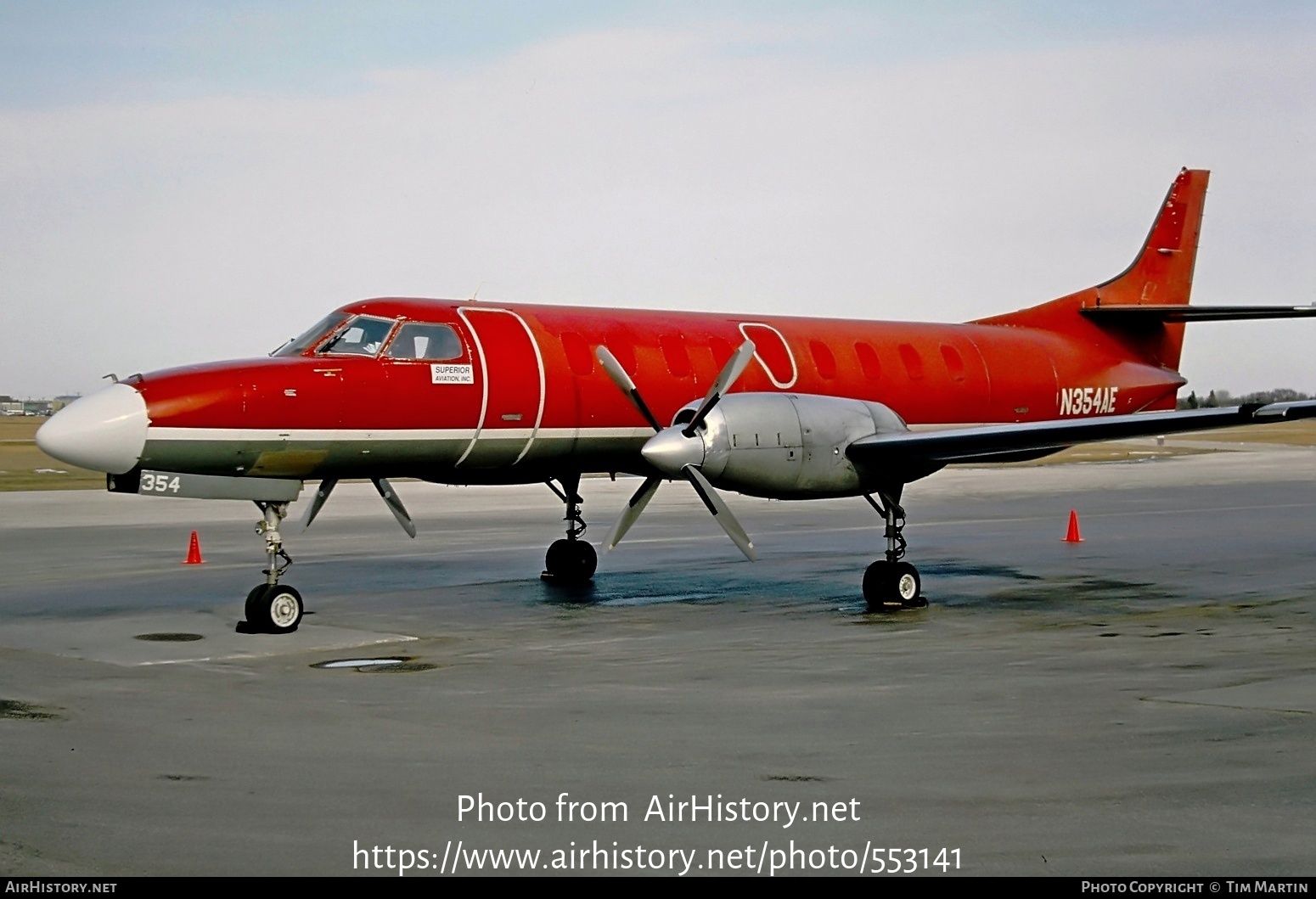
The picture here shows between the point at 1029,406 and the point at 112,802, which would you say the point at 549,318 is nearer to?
the point at 1029,406

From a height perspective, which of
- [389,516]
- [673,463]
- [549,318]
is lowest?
[389,516]

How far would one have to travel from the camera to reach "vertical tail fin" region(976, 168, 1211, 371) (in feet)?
77.1

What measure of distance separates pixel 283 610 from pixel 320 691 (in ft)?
11.5

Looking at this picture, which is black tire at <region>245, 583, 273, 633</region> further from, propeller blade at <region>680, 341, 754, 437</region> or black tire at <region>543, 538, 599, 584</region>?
black tire at <region>543, 538, 599, 584</region>

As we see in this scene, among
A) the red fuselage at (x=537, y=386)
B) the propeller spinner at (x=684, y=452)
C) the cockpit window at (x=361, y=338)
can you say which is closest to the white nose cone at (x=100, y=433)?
the red fuselage at (x=537, y=386)

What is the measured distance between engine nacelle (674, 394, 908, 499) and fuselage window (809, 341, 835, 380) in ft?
8.44

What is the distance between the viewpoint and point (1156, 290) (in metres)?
24.0

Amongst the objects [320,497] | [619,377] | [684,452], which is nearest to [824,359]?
[619,377]

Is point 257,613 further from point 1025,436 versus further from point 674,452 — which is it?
point 1025,436

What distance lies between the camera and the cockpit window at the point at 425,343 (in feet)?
53.1

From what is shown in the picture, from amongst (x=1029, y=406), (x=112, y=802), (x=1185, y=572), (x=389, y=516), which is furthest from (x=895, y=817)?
(x=389, y=516)

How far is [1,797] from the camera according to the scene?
25.2ft

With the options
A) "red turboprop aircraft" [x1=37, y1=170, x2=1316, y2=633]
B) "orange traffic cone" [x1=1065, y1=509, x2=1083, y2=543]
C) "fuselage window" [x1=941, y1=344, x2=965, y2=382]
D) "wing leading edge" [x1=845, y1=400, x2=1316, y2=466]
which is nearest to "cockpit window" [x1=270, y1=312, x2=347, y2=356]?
"red turboprop aircraft" [x1=37, y1=170, x2=1316, y2=633]

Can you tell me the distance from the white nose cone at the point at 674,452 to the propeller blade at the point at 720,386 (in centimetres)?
13
